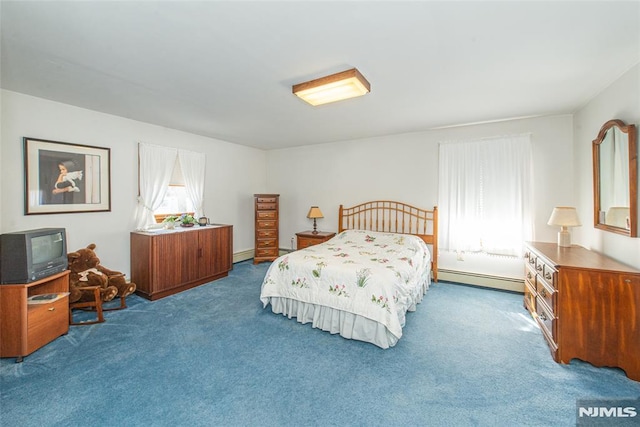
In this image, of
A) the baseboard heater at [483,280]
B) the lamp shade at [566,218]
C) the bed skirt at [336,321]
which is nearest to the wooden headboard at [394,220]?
the baseboard heater at [483,280]

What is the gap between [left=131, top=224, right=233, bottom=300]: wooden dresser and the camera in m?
3.73

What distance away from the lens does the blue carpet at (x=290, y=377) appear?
175 centimetres

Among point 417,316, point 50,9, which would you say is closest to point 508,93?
point 417,316

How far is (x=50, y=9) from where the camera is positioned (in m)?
1.68

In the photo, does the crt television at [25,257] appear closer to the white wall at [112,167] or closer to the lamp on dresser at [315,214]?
the white wall at [112,167]

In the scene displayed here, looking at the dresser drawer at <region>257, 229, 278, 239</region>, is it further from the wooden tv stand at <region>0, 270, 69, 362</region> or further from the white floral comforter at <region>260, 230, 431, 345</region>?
the wooden tv stand at <region>0, 270, 69, 362</region>

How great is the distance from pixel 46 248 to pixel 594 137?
6.11 metres

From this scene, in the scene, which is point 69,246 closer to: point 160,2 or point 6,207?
point 6,207

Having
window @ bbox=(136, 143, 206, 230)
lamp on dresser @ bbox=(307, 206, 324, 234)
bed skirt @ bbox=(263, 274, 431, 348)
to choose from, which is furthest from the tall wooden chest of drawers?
bed skirt @ bbox=(263, 274, 431, 348)

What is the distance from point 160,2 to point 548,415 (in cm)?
362

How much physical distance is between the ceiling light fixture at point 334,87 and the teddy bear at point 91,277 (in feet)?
10.9

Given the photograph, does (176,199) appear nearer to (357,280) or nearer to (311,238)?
(311,238)

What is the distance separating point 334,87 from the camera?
104 inches

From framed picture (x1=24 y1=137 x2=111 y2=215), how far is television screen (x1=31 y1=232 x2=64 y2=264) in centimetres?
73
